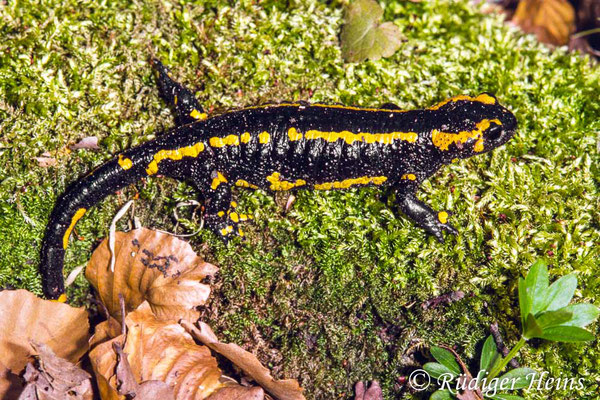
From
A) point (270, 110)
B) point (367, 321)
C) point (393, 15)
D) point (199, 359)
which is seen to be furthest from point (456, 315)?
point (393, 15)

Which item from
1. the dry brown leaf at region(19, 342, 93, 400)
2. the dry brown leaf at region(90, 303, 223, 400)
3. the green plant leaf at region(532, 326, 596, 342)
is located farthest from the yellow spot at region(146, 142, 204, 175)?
the green plant leaf at region(532, 326, 596, 342)

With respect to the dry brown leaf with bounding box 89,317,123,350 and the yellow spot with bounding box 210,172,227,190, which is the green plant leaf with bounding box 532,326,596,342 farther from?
the dry brown leaf with bounding box 89,317,123,350

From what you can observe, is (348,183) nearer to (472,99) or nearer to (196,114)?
(472,99)

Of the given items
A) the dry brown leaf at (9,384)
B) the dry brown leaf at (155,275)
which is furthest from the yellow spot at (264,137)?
the dry brown leaf at (9,384)

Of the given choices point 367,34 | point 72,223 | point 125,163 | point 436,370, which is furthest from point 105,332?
point 367,34

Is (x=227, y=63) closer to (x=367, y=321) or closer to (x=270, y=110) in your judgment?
(x=270, y=110)

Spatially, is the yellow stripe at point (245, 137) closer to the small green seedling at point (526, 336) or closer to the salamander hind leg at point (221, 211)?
the salamander hind leg at point (221, 211)
